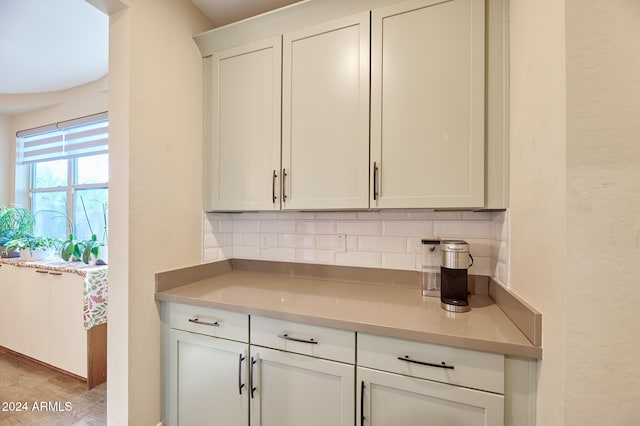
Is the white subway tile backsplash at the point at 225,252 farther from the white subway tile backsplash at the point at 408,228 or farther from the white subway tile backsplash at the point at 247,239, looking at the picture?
the white subway tile backsplash at the point at 408,228

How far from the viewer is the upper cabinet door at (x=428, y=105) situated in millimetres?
1190

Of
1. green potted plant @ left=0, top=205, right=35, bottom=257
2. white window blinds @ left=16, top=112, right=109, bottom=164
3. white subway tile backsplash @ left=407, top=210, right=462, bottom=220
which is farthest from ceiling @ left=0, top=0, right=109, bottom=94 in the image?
white subway tile backsplash @ left=407, top=210, right=462, bottom=220

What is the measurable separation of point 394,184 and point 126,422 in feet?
5.76

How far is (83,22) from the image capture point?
1863 mm

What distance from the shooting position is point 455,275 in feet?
4.00

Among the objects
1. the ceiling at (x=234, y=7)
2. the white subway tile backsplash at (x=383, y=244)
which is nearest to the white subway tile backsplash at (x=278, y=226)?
the white subway tile backsplash at (x=383, y=244)

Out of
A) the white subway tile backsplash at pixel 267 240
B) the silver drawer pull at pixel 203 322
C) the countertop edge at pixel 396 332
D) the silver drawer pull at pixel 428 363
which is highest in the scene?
the white subway tile backsplash at pixel 267 240

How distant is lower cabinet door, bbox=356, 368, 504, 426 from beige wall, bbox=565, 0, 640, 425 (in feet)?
0.86

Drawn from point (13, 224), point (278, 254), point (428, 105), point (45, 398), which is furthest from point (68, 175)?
point (428, 105)

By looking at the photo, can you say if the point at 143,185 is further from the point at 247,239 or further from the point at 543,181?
the point at 543,181

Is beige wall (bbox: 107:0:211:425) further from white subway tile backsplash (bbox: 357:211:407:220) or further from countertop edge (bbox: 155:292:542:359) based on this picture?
white subway tile backsplash (bbox: 357:211:407:220)

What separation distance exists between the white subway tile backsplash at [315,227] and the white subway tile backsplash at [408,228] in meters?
0.33

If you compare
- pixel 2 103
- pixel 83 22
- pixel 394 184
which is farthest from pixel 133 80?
pixel 2 103

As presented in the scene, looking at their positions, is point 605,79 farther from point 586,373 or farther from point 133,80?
point 133,80
